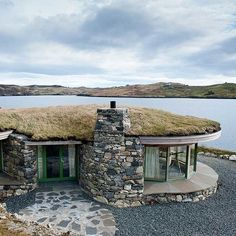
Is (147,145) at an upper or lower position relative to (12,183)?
upper

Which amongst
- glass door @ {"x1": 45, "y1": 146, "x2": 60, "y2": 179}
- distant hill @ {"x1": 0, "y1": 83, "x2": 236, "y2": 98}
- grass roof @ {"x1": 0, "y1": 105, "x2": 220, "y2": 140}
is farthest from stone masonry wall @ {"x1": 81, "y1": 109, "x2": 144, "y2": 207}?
distant hill @ {"x1": 0, "y1": 83, "x2": 236, "y2": 98}

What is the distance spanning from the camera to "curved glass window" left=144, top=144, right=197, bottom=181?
1283cm

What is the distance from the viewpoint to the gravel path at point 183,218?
9.41m

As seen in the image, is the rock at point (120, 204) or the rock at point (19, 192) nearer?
the rock at point (120, 204)

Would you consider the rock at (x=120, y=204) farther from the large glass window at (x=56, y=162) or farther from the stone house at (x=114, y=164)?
the large glass window at (x=56, y=162)

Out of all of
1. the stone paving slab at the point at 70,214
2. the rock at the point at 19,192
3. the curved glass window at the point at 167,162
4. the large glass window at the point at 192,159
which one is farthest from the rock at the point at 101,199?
the large glass window at the point at 192,159

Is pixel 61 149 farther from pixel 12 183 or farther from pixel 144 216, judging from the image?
pixel 144 216

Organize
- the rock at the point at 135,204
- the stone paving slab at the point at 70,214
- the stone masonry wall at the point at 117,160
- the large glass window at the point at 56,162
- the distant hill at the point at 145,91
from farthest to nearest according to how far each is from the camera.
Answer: the distant hill at the point at 145,91, the large glass window at the point at 56,162, the rock at the point at 135,204, the stone masonry wall at the point at 117,160, the stone paving slab at the point at 70,214

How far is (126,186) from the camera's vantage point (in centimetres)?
1159

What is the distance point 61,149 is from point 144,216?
5577 millimetres

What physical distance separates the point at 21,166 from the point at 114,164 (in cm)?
450

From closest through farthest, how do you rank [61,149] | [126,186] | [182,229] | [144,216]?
[182,229], [144,216], [126,186], [61,149]

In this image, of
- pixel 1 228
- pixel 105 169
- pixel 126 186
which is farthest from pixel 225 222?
pixel 1 228

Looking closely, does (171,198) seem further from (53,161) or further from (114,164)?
(53,161)
